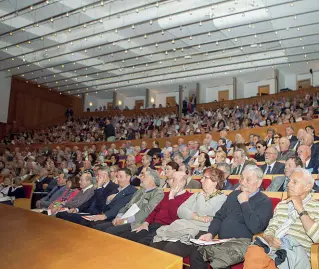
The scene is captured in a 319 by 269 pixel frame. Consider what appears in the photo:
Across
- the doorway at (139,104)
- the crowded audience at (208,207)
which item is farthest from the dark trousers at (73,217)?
the doorway at (139,104)

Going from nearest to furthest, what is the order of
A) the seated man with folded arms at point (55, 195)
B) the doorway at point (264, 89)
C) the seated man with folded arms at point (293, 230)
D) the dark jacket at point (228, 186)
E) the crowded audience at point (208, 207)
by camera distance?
the seated man with folded arms at point (293, 230) → the crowded audience at point (208, 207) → the dark jacket at point (228, 186) → the seated man with folded arms at point (55, 195) → the doorway at point (264, 89)

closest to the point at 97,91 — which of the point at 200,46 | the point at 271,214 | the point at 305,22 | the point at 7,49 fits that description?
the point at 7,49

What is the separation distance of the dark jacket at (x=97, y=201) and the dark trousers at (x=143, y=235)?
93cm

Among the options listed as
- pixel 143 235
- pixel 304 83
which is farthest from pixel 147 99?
pixel 143 235

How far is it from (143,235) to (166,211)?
342 mm

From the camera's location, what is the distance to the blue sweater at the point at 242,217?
2051 millimetres

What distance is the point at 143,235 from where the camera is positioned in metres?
2.52

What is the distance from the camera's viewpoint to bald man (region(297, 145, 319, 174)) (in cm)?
348

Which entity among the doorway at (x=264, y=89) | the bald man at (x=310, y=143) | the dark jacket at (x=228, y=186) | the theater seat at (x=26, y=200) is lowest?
the theater seat at (x=26, y=200)

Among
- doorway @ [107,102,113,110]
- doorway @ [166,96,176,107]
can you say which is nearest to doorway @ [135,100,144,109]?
doorway @ [107,102,113,110]

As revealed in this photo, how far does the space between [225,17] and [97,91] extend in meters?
10.9

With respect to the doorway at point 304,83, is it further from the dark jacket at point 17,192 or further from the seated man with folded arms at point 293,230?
the seated man with folded arms at point 293,230

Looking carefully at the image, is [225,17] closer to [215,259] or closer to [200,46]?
[200,46]

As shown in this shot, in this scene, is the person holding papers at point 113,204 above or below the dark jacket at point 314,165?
below
